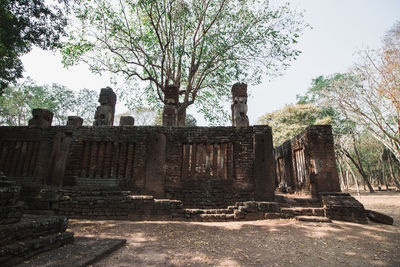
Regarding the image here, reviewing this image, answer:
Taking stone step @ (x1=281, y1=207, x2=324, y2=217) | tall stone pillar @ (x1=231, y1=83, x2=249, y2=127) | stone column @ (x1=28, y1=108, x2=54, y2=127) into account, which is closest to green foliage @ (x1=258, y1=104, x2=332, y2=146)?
tall stone pillar @ (x1=231, y1=83, x2=249, y2=127)

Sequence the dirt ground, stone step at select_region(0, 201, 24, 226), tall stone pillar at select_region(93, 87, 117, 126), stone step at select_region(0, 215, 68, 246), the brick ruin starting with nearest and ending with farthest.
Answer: stone step at select_region(0, 215, 68, 246) → stone step at select_region(0, 201, 24, 226) → the dirt ground → the brick ruin → tall stone pillar at select_region(93, 87, 117, 126)

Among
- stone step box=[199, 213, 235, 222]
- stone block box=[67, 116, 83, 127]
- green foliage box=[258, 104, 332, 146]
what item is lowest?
stone step box=[199, 213, 235, 222]

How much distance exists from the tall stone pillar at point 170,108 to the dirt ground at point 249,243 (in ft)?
13.5

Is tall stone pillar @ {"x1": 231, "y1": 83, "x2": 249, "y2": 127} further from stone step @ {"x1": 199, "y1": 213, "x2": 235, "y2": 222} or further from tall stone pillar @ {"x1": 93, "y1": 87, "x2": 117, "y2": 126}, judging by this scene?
tall stone pillar @ {"x1": 93, "y1": 87, "x2": 117, "y2": 126}

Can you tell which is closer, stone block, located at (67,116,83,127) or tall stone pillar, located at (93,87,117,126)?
stone block, located at (67,116,83,127)

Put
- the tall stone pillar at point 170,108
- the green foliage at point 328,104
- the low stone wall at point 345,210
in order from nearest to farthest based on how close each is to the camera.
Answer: the low stone wall at point 345,210 < the tall stone pillar at point 170,108 < the green foliage at point 328,104

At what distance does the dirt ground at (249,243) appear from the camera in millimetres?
3188

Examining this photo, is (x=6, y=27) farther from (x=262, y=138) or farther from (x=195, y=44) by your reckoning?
(x=262, y=138)

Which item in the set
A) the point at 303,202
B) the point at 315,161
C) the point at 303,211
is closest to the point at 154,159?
the point at 303,211

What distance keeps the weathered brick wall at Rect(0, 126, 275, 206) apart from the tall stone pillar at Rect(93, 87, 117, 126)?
1.21m

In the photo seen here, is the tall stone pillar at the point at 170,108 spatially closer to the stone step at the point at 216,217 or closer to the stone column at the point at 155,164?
the stone column at the point at 155,164

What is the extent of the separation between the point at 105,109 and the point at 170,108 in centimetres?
267

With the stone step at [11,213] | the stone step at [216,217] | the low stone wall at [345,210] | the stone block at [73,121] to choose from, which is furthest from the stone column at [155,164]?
the low stone wall at [345,210]

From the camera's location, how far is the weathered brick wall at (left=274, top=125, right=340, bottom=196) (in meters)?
→ 6.68
